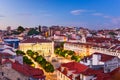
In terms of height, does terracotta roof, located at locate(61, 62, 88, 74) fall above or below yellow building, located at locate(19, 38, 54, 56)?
above

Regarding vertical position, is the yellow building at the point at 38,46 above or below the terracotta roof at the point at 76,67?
below

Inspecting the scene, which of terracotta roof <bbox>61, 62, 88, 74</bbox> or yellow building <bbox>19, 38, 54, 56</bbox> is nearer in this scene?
terracotta roof <bbox>61, 62, 88, 74</bbox>

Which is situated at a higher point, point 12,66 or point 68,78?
point 12,66

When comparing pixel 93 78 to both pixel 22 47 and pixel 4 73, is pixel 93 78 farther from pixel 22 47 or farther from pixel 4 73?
pixel 22 47

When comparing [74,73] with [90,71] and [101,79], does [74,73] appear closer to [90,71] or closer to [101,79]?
[90,71]

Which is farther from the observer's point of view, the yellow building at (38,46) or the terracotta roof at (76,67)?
the yellow building at (38,46)

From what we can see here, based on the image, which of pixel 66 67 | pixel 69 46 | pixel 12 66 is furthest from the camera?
pixel 69 46

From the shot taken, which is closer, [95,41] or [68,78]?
[68,78]

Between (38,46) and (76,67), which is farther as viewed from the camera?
(38,46)

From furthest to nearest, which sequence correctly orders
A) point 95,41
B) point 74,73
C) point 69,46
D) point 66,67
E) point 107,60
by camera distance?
1. point 95,41
2. point 69,46
3. point 107,60
4. point 66,67
5. point 74,73

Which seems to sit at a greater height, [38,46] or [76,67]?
[76,67]

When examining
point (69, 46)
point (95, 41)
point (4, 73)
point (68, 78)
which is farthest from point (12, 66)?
point (95, 41)
